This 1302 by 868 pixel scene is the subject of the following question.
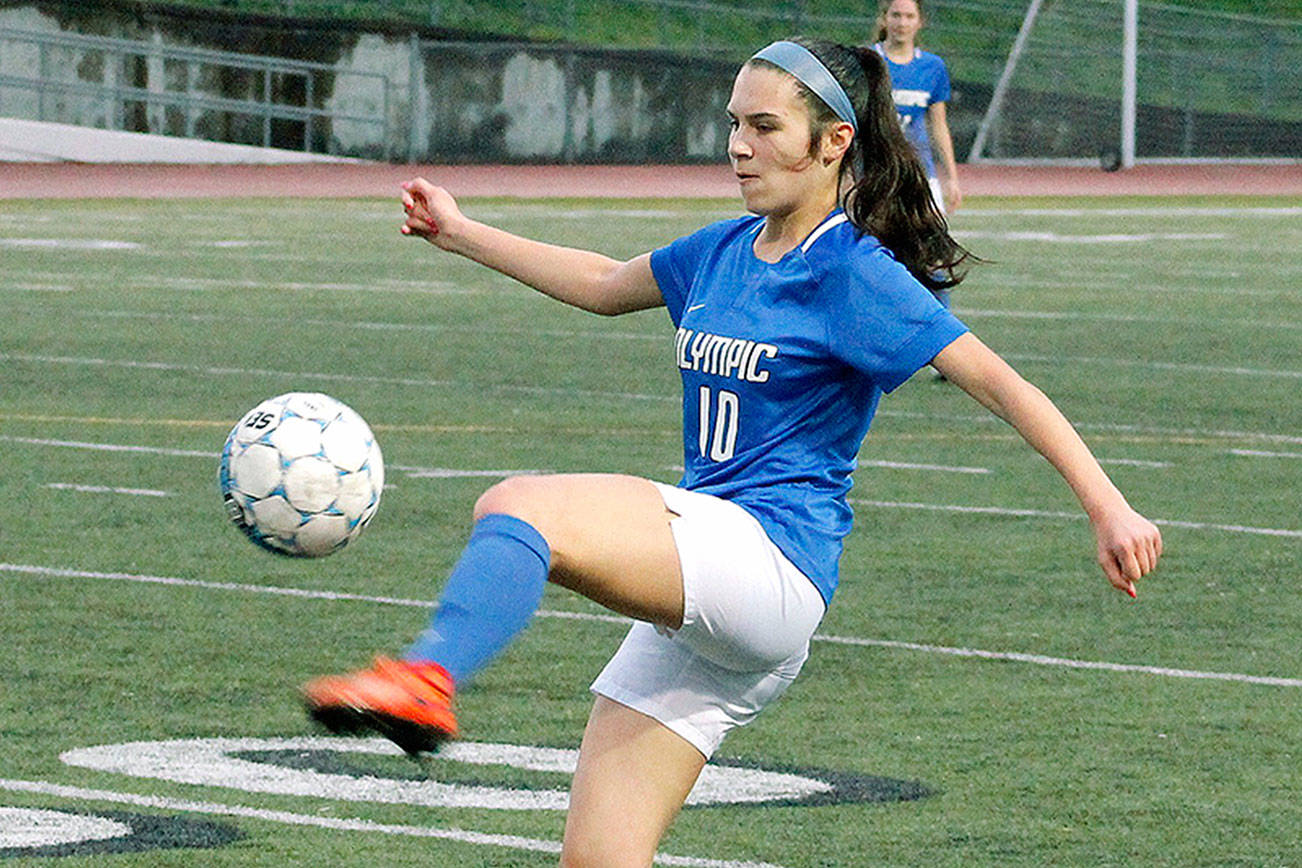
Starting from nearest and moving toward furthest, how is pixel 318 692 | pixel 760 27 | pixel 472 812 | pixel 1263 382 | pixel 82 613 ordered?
pixel 318 692, pixel 472 812, pixel 82 613, pixel 1263 382, pixel 760 27

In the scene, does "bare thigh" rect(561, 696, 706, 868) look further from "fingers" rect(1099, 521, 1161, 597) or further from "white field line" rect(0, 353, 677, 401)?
"white field line" rect(0, 353, 677, 401)

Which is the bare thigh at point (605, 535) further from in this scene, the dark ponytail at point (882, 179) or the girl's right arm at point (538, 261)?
the girl's right arm at point (538, 261)

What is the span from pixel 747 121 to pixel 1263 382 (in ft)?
38.4

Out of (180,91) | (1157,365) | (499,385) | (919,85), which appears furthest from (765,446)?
(180,91)

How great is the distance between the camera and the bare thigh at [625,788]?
15.6 feet

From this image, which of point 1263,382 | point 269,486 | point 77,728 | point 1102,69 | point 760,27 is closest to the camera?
point 269,486

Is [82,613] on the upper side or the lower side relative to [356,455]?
lower

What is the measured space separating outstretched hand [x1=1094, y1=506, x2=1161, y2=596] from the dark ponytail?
2.58 ft

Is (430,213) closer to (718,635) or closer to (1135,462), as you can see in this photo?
(718,635)

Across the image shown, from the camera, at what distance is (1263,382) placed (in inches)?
632

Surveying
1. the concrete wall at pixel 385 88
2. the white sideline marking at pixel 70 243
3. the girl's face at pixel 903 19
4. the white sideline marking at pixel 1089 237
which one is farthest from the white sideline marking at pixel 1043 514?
the concrete wall at pixel 385 88

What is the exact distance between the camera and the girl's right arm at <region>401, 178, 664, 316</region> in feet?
17.9

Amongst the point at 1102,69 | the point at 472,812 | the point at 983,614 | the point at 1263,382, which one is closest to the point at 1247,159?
the point at 1102,69

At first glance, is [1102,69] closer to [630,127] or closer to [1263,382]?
[630,127]
